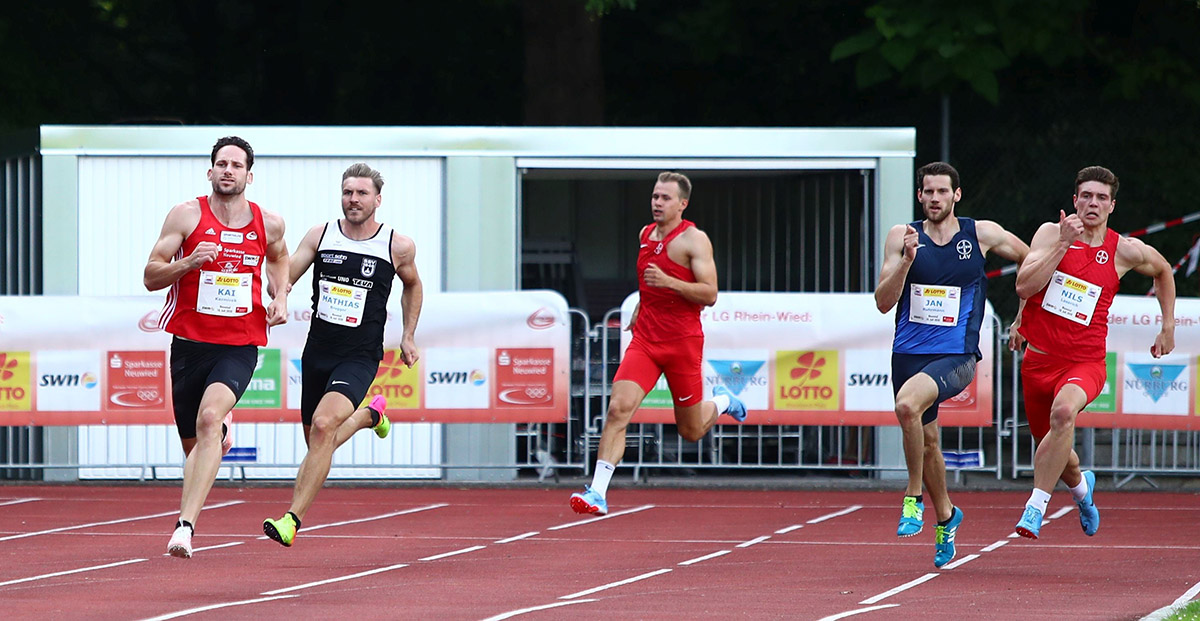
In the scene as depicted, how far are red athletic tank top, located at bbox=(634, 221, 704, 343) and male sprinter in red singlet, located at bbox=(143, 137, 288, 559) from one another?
250cm

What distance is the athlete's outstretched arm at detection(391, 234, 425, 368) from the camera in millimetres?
9477

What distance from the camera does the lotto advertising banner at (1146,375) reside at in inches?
567

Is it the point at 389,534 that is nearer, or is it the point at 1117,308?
the point at 389,534

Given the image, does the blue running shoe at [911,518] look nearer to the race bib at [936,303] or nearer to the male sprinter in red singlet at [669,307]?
the race bib at [936,303]

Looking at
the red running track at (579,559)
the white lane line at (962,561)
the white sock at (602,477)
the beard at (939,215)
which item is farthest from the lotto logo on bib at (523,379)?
the beard at (939,215)

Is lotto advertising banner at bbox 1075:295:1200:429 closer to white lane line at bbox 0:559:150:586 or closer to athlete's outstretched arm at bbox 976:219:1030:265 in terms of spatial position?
athlete's outstretched arm at bbox 976:219:1030:265

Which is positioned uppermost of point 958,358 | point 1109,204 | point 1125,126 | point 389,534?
point 1125,126

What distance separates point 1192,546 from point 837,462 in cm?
493

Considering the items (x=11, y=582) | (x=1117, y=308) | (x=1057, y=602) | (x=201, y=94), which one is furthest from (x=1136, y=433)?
(x=201, y=94)

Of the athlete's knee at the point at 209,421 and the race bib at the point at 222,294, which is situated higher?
the race bib at the point at 222,294

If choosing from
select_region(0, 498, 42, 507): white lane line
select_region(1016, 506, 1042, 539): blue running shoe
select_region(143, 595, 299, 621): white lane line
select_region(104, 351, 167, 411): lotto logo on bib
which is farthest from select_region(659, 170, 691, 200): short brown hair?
select_region(0, 498, 42, 507): white lane line

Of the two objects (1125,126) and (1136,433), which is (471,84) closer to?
(1125,126)

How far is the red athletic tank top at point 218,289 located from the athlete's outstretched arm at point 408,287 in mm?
907

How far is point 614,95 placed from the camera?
20.2 m
